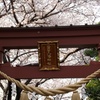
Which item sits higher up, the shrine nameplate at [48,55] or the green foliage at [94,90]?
the shrine nameplate at [48,55]

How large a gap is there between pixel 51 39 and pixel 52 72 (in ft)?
2.10

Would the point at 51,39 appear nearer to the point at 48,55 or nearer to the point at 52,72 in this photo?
the point at 48,55

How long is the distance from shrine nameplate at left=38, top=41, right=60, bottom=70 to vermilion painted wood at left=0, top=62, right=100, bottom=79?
0.38 ft

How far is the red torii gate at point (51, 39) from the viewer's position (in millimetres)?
5031

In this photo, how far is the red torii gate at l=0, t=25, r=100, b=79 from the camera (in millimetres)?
5031

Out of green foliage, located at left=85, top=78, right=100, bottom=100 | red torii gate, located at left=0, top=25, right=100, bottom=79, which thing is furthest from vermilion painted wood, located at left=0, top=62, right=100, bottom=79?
green foliage, located at left=85, top=78, right=100, bottom=100

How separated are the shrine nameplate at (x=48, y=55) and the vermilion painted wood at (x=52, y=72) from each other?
0.12 m

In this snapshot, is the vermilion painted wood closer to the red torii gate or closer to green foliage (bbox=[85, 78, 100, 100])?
the red torii gate

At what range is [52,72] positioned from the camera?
16.6ft

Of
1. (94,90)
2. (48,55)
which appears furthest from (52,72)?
(94,90)

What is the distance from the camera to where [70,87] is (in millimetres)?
3424

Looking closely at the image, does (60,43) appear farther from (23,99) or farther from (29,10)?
(29,10)

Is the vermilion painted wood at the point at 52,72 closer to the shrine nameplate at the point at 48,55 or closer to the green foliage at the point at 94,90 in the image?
the shrine nameplate at the point at 48,55

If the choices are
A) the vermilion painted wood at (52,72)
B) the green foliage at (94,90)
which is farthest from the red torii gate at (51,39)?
the green foliage at (94,90)
